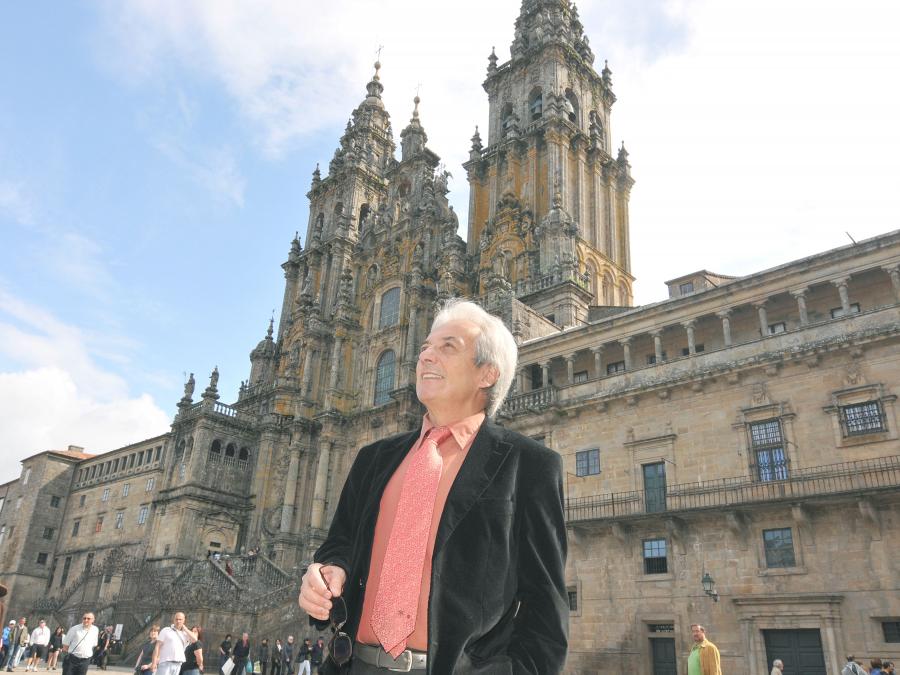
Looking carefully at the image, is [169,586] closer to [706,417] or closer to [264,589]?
[264,589]

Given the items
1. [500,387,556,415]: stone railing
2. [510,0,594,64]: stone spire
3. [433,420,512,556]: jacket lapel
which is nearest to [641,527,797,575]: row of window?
[500,387,556,415]: stone railing

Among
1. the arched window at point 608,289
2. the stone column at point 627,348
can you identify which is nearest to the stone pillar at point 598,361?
the stone column at point 627,348

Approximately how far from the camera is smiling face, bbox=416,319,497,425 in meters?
3.43

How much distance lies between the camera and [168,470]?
45438 mm

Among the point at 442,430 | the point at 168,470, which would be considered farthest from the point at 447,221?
the point at 442,430

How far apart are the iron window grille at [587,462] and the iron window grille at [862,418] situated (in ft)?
26.8

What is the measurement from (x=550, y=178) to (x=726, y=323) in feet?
→ 68.8

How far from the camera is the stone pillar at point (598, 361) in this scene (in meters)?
27.0

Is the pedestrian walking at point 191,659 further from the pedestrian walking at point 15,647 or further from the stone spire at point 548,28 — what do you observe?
the stone spire at point 548,28

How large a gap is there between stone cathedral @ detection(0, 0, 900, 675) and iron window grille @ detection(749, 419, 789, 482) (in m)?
0.05

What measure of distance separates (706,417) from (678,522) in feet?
11.8

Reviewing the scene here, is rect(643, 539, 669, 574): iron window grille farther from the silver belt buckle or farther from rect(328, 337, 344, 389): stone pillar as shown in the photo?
rect(328, 337, 344, 389): stone pillar

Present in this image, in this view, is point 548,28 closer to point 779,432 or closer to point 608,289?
point 608,289

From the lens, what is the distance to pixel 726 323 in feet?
78.5
